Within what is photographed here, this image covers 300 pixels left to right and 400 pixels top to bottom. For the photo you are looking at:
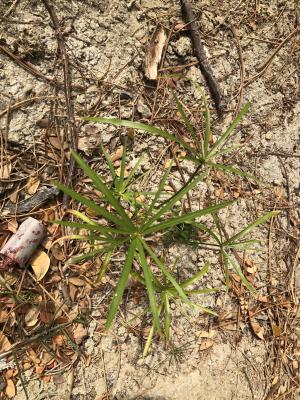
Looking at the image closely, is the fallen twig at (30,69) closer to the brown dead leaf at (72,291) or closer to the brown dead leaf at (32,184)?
the brown dead leaf at (32,184)

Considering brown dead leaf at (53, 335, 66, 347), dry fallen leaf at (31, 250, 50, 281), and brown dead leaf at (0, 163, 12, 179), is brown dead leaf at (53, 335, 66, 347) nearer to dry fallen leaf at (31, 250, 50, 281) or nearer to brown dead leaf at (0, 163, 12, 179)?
dry fallen leaf at (31, 250, 50, 281)

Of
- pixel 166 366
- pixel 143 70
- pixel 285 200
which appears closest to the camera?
pixel 166 366

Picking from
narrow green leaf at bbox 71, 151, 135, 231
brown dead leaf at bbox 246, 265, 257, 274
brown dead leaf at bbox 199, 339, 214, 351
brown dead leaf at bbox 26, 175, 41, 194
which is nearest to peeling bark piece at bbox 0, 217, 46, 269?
brown dead leaf at bbox 26, 175, 41, 194

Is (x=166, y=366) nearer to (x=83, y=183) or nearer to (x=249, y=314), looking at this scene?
(x=249, y=314)

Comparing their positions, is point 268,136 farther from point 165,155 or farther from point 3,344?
point 3,344

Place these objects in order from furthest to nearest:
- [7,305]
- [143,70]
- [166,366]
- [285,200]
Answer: [285,200] → [143,70] → [166,366] → [7,305]

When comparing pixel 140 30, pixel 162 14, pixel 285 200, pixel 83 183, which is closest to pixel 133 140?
pixel 83 183
